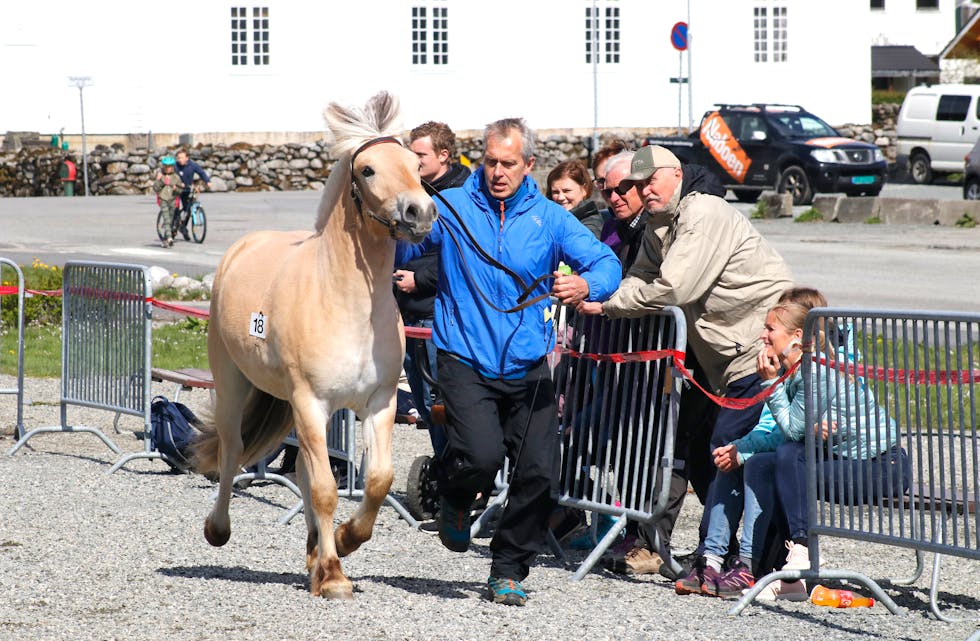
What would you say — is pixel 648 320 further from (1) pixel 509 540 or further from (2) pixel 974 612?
(2) pixel 974 612

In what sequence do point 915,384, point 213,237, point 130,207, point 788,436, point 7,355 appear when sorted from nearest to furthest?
point 915,384
point 788,436
point 7,355
point 213,237
point 130,207

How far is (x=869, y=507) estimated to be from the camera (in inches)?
244

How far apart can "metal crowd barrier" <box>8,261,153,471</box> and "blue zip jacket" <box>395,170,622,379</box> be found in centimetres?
380

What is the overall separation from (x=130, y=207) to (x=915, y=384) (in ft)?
115

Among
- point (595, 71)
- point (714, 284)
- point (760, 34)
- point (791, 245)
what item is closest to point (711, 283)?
point (714, 284)

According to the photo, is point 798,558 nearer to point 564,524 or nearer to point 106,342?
point 564,524

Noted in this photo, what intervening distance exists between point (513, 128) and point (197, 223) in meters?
22.9

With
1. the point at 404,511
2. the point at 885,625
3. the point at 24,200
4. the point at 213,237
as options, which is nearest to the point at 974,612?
the point at 885,625

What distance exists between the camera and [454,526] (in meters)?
6.65

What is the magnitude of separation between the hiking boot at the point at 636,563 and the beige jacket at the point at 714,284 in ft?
2.90

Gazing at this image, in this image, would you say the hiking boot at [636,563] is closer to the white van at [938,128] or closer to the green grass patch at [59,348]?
the green grass patch at [59,348]

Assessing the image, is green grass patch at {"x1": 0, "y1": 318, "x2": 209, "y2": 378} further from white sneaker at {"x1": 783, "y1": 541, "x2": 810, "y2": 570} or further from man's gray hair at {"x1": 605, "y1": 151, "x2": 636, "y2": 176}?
white sneaker at {"x1": 783, "y1": 541, "x2": 810, "y2": 570}

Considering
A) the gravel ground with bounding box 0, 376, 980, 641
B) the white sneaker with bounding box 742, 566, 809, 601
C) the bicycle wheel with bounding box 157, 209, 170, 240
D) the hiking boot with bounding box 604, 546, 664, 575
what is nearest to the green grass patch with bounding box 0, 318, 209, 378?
the gravel ground with bounding box 0, 376, 980, 641

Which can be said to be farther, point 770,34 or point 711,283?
point 770,34
